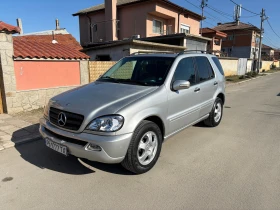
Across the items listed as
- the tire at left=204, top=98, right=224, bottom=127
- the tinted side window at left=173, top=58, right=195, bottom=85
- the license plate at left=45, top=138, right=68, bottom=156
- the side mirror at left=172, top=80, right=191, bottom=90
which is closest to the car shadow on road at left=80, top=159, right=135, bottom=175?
the license plate at left=45, top=138, right=68, bottom=156

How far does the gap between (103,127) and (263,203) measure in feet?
7.16

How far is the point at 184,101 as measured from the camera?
13.1 feet

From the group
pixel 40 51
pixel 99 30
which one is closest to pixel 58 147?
pixel 40 51

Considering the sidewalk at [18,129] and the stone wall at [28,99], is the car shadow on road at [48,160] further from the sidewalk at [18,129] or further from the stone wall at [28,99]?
the stone wall at [28,99]

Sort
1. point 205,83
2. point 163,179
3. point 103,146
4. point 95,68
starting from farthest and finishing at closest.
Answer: point 95,68 → point 205,83 → point 163,179 → point 103,146

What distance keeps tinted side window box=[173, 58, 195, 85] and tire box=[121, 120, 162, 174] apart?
1.10 metres

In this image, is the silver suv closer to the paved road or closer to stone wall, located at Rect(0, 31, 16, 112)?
the paved road

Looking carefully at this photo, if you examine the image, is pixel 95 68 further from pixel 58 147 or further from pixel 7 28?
pixel 58 147

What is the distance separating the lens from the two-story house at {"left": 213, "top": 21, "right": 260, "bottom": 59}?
141 feet

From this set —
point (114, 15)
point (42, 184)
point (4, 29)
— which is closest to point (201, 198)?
point (42, 184)

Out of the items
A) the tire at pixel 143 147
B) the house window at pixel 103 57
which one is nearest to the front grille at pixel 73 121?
the tire at pixel 143 147

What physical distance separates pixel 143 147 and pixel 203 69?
2560 millimetres

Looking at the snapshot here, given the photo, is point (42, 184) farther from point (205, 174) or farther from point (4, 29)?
point (4, 29)

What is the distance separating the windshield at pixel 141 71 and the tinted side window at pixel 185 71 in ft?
0.62
